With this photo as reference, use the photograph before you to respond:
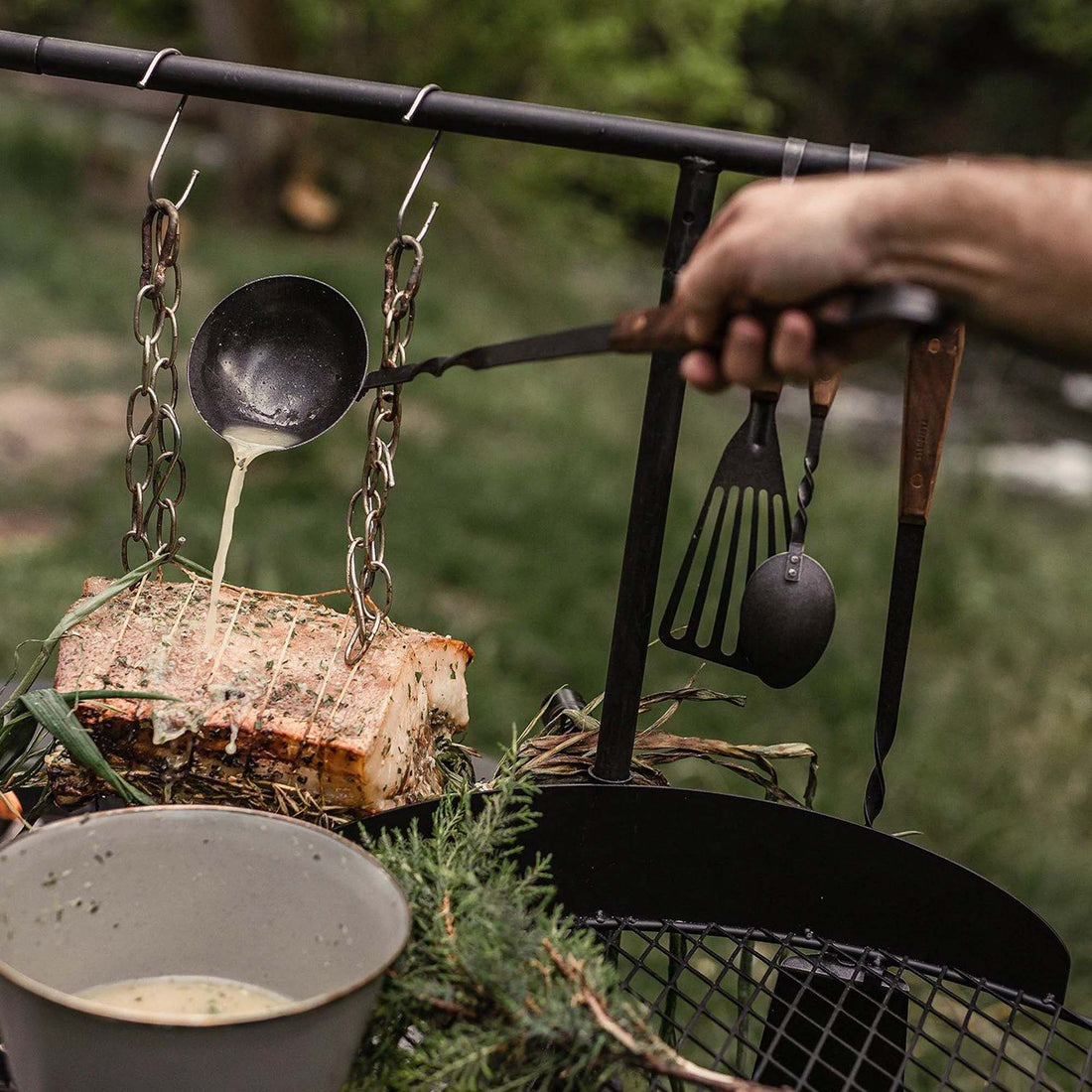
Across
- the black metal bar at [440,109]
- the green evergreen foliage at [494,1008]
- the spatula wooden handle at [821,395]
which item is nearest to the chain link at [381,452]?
A: the black metal bar at [440,109]

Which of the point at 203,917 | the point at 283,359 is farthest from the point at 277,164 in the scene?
the point at 203,917

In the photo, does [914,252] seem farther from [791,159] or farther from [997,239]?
[791,159]

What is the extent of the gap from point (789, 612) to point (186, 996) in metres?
0.71

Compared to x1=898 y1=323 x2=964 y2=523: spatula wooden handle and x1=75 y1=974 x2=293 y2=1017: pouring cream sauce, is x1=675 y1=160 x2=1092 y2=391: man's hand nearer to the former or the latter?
x1=898 y1=323 x2=964 y2=523: spatula wooden handle

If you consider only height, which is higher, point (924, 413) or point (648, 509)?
point (924, 413)

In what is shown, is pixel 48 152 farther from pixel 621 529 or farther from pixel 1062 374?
pixel 1062 374

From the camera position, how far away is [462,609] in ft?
13.7

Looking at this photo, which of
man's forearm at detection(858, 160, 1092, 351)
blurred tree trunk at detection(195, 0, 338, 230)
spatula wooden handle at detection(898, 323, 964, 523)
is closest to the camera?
man's forearm at detection(858, 160, 1092, 351)

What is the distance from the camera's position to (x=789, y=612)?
1380 millimetres

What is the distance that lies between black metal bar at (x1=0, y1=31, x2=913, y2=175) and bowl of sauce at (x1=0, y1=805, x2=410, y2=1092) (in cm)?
77

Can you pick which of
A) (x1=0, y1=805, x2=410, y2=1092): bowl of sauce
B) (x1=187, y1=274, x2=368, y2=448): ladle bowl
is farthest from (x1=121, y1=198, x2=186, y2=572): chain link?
(x1=0, y1=805, x2=410, y2=1092): bowl of sauce

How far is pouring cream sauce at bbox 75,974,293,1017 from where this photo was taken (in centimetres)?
107

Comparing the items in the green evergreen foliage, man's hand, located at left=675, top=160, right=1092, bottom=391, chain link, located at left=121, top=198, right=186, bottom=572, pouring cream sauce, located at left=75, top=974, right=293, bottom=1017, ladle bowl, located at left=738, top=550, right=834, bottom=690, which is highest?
man's hand, located at left=675, top=160, right=1092, bottom=391

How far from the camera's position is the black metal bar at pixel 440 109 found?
53.1 inches
